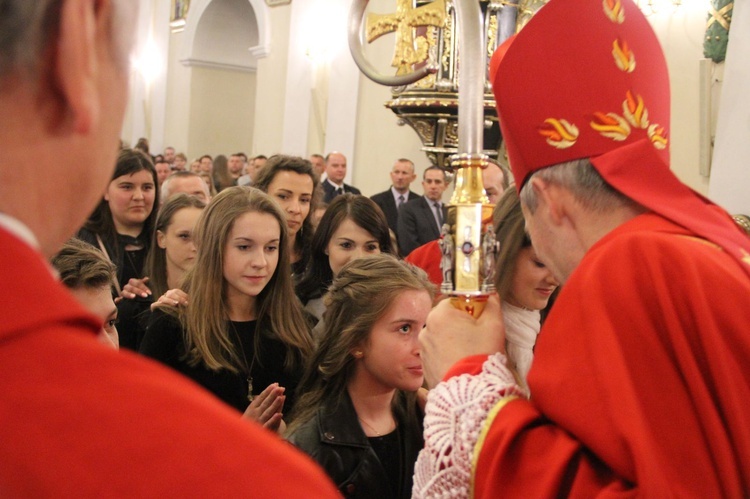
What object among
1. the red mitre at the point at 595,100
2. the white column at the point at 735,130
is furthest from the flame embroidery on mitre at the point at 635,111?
the white column at the point at 735,130

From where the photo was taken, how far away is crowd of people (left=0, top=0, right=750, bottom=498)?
0.55 meters

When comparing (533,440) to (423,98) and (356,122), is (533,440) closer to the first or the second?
(423,98)

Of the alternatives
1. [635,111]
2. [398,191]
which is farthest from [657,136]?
[398,191]

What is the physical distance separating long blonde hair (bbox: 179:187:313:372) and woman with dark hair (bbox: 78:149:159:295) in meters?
0.90

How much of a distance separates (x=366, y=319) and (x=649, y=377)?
4.48ft

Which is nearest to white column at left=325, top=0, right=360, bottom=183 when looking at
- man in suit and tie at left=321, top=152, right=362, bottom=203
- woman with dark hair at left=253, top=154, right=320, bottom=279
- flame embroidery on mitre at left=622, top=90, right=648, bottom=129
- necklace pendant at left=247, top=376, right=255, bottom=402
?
man in suit and tie at left=321, top=152, right=362, bottom=203

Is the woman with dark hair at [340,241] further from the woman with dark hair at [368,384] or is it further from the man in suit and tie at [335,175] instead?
the man in suit and tie at [335,175]

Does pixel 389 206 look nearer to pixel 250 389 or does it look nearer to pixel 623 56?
pixel 250 389

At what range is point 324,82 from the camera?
38.1ft

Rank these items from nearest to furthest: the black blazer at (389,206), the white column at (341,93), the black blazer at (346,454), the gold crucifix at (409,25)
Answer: the gold crucifix at (409,25)
the black blazer at (346,454)
the black blazer at (389,206)
the white column at (341,93)

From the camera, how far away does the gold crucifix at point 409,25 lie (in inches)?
85.5

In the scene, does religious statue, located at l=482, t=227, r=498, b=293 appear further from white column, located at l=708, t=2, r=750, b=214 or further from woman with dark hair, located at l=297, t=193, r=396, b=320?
white column, located at l=708, t=2, r=750, b=214

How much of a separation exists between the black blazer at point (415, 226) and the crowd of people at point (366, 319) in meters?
3.57

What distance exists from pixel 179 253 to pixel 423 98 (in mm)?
1699
